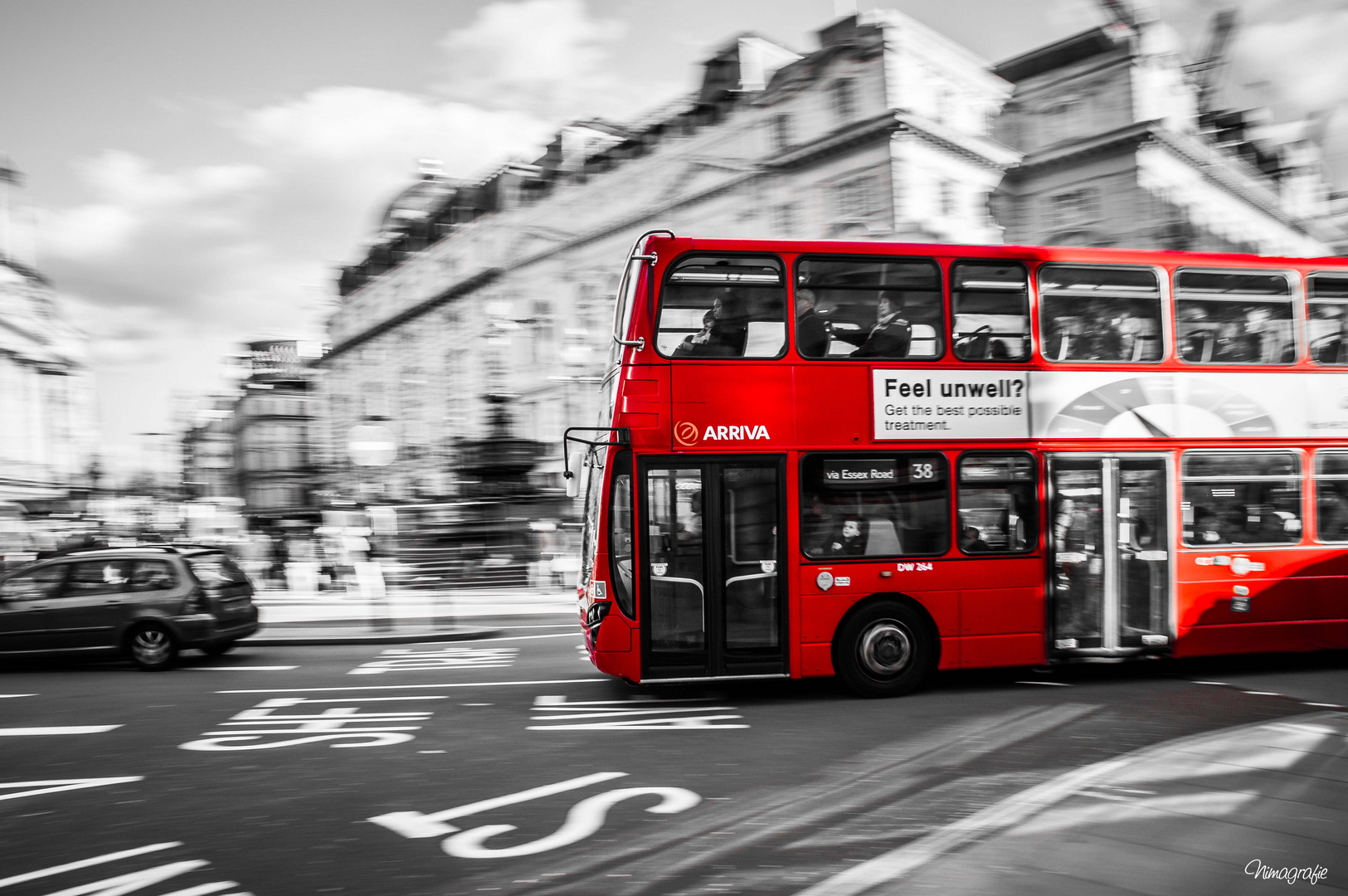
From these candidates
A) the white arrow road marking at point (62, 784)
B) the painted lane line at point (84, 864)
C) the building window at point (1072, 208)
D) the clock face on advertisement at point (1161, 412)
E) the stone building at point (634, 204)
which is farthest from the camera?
the building window at point (1072, 208)

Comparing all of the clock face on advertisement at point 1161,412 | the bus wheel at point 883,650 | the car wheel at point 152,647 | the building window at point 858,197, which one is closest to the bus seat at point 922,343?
the clock face on advertisement at point 1161,412

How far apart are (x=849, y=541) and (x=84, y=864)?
5715mm

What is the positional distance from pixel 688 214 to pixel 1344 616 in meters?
34.4

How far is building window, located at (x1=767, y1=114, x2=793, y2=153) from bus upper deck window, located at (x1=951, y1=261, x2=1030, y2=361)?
29152mm

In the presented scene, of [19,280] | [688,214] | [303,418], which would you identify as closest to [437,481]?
[303,418]

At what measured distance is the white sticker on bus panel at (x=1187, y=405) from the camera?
8.81 metres

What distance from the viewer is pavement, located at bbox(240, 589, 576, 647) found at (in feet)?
47.5

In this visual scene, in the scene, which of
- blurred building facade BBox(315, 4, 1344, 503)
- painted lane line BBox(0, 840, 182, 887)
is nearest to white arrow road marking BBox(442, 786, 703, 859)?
painted lane line BBox(0, 840, 182, 887)

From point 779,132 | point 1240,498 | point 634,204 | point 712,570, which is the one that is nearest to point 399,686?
point 712,570

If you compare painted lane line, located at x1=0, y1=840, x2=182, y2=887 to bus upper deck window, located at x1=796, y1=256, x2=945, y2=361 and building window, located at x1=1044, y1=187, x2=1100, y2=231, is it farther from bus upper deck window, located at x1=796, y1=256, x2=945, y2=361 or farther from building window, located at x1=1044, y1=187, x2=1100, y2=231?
building window, located at x1=1044, y1=187, x2=1100, y2=231

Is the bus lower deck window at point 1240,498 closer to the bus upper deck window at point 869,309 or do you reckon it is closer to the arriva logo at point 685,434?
the bus upper deck window at point 869,309

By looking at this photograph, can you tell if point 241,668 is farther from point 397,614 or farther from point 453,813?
point 453,813

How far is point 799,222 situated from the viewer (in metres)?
36.2

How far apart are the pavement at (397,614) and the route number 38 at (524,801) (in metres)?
9.01
